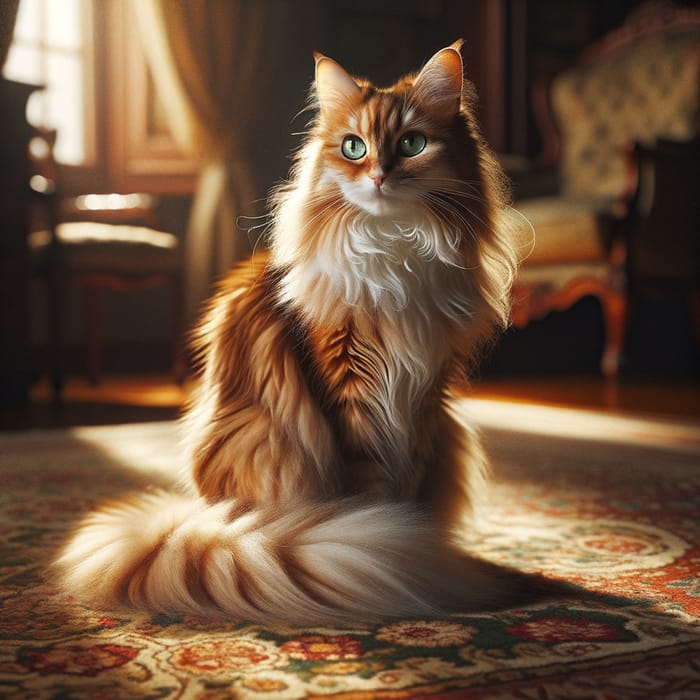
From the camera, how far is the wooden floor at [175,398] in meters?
2.88

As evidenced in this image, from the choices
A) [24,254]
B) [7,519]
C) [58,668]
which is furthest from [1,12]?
[24,254]

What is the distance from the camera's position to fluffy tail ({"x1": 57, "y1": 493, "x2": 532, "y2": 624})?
37.4 inches

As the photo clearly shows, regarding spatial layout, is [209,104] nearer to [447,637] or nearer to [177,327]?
[177,327]

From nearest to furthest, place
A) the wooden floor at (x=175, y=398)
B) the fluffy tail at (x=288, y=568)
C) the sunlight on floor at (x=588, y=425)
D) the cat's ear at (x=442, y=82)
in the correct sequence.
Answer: the fluffy tail at (x=288, y=568) → the cat's ear at (x=442, y=82) → the sunlight on floor at (x=588, y=425) → the wooden floor at (x=175, y=398)

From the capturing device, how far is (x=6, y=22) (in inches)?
53.9

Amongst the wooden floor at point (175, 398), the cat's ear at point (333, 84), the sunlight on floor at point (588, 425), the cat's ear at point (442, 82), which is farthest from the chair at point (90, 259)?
the cat's ear at point (442, 82)

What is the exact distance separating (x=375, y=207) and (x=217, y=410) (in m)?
0.35

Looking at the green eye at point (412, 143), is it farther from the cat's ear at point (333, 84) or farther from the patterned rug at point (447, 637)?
the patterned rug at point (447, 637)

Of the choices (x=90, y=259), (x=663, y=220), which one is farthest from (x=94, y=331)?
(x=663, y=220)

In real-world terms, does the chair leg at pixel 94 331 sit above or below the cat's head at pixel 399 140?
below

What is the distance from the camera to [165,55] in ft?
13.6

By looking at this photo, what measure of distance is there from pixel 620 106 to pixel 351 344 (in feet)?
11.7

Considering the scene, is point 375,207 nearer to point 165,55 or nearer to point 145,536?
point 145,536

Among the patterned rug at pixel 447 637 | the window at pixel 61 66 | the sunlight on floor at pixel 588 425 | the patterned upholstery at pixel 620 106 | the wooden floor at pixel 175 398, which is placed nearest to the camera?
the patterned rug at pixel 447 637
